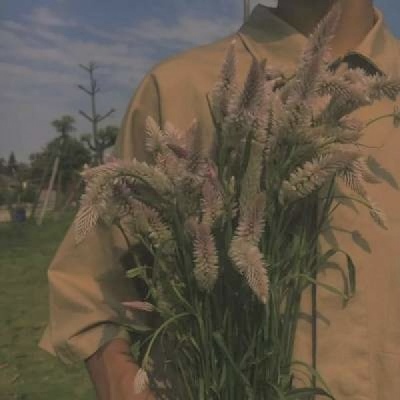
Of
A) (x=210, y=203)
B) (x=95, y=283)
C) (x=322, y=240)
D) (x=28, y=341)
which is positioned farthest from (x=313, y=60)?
(x=28, y=341)

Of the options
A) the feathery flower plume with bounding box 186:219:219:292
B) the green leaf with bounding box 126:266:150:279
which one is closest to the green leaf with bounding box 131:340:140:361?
the green leaf with bounding box 126:266:150:279

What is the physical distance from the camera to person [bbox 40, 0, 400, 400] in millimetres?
1294

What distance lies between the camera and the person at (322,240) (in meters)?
1.29

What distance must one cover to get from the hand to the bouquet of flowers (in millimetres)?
106

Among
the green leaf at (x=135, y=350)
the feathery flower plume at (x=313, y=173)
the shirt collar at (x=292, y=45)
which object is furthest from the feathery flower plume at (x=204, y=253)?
the shirt collar at (x=292, y=45)

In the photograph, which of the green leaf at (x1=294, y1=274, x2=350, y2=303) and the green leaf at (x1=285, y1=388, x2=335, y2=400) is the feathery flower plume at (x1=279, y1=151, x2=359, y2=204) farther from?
the green leaf at (x1=285, y1=388, x2=335, y2=400)

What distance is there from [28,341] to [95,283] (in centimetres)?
590

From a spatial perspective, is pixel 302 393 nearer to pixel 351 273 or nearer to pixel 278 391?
pixel 278 391

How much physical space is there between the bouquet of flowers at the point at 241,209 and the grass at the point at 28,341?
74.4 inches

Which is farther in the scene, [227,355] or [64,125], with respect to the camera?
[64,125]

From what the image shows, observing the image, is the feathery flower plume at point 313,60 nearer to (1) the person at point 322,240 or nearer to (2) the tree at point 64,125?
(1) the person at point 322,240

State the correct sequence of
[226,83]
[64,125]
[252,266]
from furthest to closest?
[64,125] → [226,83] → [252,266]

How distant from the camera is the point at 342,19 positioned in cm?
140

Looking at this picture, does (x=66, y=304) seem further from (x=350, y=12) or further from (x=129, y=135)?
(x=350, y=12)
